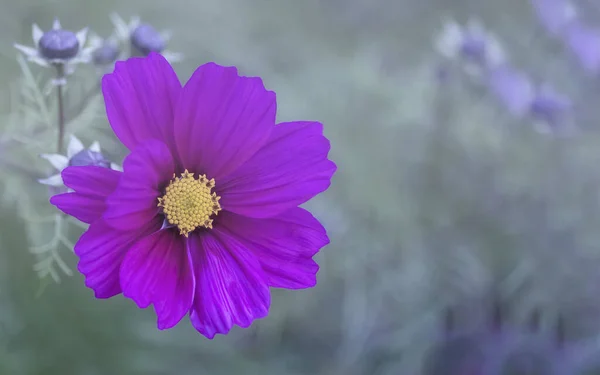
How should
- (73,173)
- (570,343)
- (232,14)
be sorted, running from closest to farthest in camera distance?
1. (73,173)
2. (570,343)
3. (232,14)

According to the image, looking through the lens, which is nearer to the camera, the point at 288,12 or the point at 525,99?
the point at 525,99

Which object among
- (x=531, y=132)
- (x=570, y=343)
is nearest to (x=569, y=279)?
(x=570, y=343)

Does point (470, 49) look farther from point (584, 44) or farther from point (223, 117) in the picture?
point (223, 117)

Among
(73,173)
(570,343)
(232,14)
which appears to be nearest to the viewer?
(73,173)

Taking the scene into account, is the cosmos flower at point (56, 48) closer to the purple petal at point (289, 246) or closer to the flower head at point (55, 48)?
the flower head at point (55, 48)

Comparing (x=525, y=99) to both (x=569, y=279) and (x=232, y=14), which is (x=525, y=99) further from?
(x=232, y=14)

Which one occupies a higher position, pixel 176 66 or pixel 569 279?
pixel 176 66

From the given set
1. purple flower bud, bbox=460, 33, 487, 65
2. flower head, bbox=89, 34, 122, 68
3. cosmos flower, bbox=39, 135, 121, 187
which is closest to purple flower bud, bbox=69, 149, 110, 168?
cosmos flower, bbox=39, 135, 121, 187
